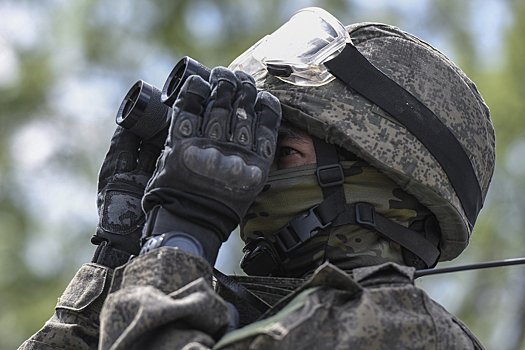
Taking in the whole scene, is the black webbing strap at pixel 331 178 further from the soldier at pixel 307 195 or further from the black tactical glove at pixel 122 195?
the black tactical glove at pixel 122 195

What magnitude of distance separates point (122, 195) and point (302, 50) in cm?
87

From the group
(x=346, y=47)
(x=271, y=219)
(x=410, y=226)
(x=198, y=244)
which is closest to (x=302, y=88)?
(x=346, y=47)

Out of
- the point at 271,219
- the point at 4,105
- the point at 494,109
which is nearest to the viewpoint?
the point at 271,219

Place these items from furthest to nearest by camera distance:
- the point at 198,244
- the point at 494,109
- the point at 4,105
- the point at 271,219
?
1. the point at 4,105
2. the point at 494,109
3. the point at 271,219
4. the point at 198,244

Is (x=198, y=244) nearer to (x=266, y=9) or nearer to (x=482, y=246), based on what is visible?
(x=482, y=246)

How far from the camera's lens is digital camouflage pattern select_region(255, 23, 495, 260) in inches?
82.0

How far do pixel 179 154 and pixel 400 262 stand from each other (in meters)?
0.95

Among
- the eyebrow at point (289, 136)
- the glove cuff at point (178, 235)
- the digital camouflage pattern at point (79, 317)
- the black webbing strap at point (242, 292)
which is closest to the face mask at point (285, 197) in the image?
the eyebrow at point (289, 136)

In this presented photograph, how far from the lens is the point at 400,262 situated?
2.15 metres

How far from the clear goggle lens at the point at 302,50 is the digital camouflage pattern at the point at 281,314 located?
854mm

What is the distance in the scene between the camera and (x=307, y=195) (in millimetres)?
2094

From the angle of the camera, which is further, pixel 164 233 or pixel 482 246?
pixel 482 246

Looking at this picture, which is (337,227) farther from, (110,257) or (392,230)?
(110,257)

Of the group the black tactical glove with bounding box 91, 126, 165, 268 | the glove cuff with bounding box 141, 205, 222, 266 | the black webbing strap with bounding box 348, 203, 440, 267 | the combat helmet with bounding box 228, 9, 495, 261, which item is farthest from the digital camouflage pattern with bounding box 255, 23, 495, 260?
the glove cuff with bounding box 141, 205, 222, 266
